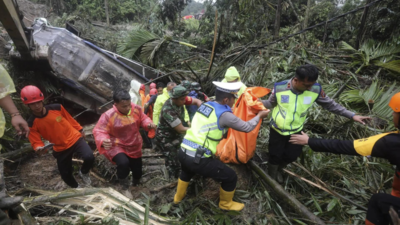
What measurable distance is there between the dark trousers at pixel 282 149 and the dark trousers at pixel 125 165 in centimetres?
191

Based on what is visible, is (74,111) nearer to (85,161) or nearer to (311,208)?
(85,161)

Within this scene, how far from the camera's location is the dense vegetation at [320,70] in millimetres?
2475

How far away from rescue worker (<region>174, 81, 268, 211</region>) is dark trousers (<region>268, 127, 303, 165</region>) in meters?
0.54

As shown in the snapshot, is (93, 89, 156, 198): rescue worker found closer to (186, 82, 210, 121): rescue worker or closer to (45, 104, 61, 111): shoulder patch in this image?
(45, 104, 61, 111): shoulder patch

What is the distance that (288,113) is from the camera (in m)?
2.61

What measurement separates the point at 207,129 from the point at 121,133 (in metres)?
1.34

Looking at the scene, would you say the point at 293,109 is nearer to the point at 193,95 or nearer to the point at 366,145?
the point at 366,145

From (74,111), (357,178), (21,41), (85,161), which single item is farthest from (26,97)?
(74,111)

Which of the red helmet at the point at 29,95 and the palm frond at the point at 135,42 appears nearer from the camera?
the red helmet at the point at 29,95

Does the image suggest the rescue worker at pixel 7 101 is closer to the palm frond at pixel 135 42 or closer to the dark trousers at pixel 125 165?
the dark trousers at pixel 125 165

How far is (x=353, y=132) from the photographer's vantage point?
10.8ft

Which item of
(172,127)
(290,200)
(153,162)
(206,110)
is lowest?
(153,162)

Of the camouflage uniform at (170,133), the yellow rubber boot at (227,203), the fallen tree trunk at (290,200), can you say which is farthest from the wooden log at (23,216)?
the fallen tree trunk at (290,200)

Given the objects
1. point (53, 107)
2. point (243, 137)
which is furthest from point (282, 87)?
point (53, 107)
